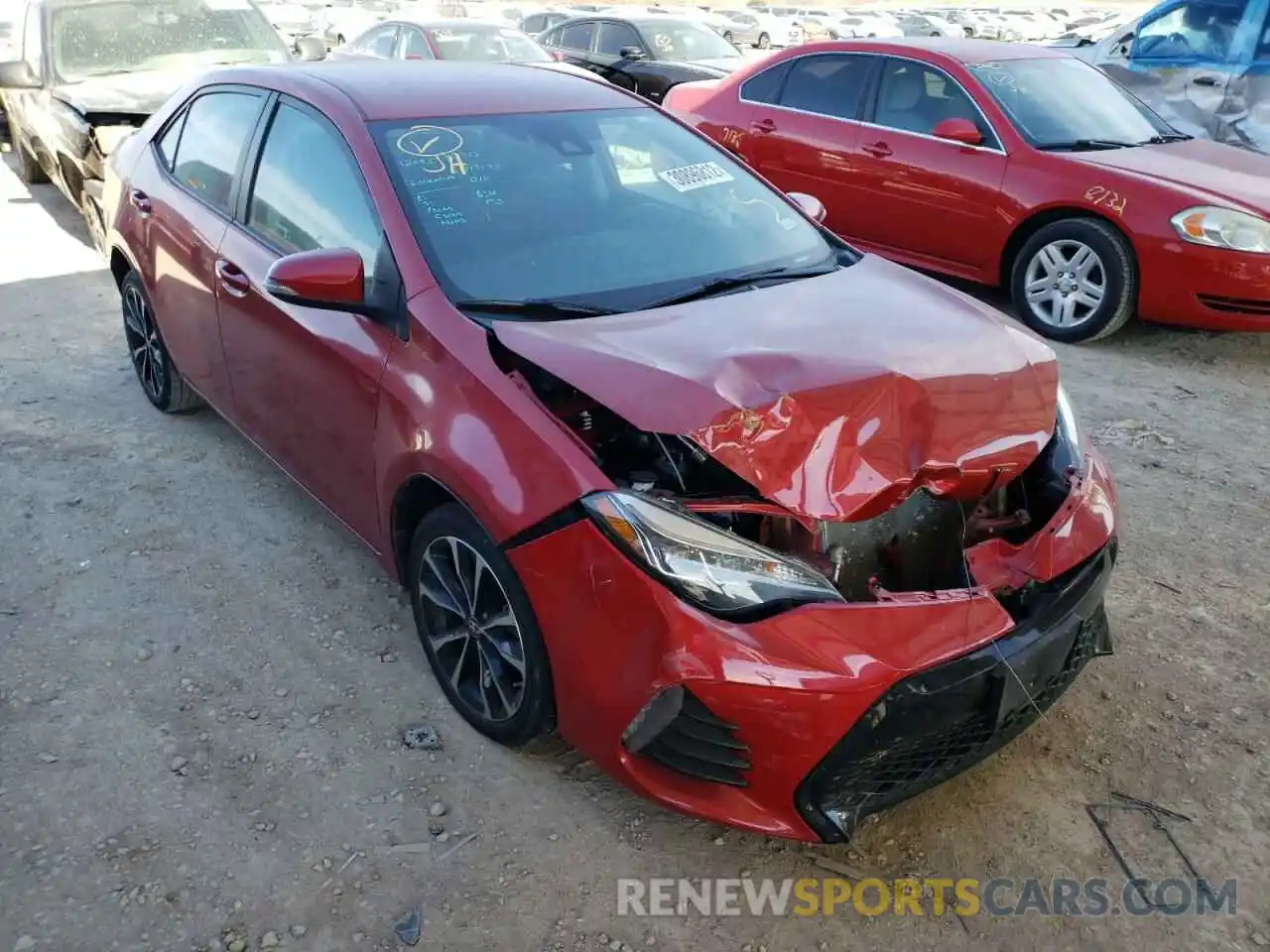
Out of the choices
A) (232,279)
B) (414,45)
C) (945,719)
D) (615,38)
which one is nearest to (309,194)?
(232,279)

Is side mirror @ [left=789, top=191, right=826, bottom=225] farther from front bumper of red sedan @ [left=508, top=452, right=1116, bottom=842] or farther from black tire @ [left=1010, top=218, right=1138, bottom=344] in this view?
black tire @ [left=1010, top=218, right=1138, bottom=344]

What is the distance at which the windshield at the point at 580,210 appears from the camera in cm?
283

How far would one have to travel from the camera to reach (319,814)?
2557 mm

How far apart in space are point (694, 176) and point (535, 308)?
1.06m

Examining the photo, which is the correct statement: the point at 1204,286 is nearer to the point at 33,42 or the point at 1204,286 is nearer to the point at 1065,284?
the point at 1065,284

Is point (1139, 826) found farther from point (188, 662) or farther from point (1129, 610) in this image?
point (188, 662)

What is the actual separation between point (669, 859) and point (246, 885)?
0.97 metres

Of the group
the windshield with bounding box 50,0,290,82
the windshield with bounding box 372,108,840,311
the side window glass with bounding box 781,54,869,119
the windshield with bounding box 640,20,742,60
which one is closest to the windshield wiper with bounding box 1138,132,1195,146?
the side window glass with bounding box 781,54,869,119

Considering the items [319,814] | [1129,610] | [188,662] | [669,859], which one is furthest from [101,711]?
[1129,610]

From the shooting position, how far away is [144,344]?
4.68 metres

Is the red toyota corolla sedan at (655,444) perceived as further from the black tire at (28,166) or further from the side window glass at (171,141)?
the black tire at (28,166)

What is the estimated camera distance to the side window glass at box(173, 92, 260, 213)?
3.64 meters

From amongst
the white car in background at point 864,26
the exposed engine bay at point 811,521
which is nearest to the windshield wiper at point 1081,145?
the exposed engine bay at point 811,521

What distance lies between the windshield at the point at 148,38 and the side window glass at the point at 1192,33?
6785mm
